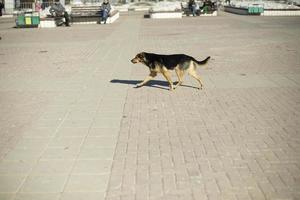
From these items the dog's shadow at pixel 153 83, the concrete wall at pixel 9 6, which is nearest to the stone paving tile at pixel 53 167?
the dog's shadow at pixel 153 83

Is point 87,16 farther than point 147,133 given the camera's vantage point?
Yes

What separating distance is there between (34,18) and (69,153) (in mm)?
25042

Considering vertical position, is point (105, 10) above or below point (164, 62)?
above

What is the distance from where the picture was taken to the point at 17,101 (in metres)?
8.45

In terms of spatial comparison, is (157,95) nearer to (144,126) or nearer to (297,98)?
(144,126)

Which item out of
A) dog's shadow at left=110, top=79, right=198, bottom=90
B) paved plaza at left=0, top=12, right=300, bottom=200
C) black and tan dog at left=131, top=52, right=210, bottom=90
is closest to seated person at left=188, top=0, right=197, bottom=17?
paved plaza at left=0, top=12, right=300, bottom=200

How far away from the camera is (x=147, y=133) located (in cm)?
630

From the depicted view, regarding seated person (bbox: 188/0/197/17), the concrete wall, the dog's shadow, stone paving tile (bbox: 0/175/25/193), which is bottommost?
stone paving tile (bbox: 0/175/25/193)

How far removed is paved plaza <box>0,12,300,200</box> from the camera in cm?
453

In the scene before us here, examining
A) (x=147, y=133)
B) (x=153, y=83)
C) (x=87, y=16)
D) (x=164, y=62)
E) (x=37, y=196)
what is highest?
(x=87, y=16)

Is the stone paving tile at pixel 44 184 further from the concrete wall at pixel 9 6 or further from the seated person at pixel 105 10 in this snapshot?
the concrete wall at pixel 9 6

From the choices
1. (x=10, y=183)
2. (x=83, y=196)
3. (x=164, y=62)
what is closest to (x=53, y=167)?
(x=10, y=183)

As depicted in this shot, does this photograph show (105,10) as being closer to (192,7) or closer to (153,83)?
(192,7)

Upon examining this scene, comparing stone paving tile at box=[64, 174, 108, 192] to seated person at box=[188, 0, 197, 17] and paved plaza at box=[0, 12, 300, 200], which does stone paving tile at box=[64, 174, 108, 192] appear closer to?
paved plaza at box=[0, 12, 300, 200]
